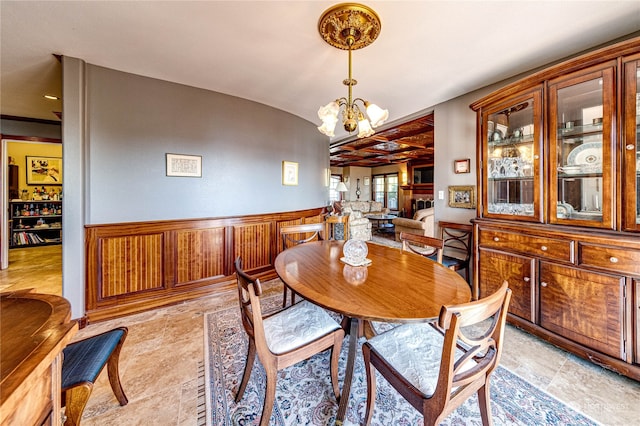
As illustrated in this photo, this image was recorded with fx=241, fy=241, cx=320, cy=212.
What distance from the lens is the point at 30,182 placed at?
5.18 meters

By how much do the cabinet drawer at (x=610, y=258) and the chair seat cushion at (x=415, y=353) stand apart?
125cm

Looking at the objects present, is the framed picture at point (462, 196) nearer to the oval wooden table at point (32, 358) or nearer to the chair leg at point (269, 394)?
the chair leg at point (269, 394)

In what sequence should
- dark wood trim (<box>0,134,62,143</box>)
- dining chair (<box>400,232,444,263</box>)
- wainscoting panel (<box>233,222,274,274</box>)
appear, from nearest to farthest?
→ 1. dining chair (<box>400,232,444,263</box>)
2. wainscoting panel (<box>233,222,274,274</box>)
3. dark wood trim (<box>0,134,62,143</box>)

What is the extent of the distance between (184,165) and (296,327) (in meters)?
2.37

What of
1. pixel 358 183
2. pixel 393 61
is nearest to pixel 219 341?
pixel 393 61

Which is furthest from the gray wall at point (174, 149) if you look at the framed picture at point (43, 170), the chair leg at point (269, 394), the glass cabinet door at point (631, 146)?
the framed picture at point (43, 170)

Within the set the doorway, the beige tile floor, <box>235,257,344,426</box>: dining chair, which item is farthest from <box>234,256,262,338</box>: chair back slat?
the doorway

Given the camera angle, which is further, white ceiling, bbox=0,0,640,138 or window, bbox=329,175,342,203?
window, bbox=329,175,342,203

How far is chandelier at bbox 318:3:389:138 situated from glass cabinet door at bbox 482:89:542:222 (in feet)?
4.16

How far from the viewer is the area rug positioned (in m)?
1.33

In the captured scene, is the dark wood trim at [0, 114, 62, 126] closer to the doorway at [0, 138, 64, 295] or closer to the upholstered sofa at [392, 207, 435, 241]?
the doorway at [0, 138, 64, 295]

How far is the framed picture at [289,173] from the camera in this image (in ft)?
12.5

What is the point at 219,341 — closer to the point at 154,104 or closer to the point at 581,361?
the point at 154,104

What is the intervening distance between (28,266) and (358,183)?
32.7 ft
